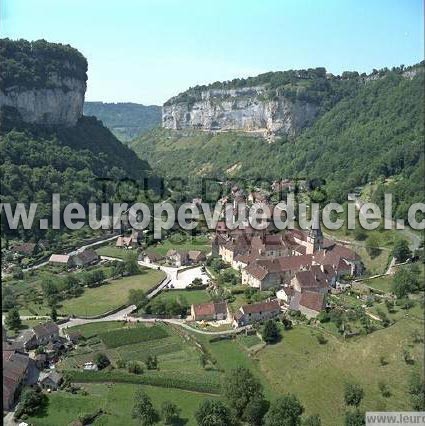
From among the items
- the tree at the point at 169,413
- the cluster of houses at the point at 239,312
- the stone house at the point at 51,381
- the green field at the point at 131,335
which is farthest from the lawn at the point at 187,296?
the tree at the point at 169,413

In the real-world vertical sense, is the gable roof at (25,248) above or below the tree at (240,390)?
above

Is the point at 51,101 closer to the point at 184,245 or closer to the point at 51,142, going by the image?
the point at 51,142

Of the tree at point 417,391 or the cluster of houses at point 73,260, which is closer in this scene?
the tree at point 417,391

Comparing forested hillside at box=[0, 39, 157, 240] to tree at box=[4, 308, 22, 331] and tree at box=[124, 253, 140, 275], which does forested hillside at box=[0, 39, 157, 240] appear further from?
tree at box=[4, 308, 22, 331]

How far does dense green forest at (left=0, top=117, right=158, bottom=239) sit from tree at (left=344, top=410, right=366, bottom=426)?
27.3 m

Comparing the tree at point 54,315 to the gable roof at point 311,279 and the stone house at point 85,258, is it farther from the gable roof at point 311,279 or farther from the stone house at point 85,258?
the gable roof at point 311,279

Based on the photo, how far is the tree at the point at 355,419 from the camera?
1563cm

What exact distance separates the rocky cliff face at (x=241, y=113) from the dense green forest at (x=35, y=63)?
31409mm

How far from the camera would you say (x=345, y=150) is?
59.9m

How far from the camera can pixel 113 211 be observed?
46406 mm

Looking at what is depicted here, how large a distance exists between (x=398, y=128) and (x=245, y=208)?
22.2 meters

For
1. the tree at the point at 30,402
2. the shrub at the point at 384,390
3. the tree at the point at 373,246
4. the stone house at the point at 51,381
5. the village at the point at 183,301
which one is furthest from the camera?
the tree at the point at 373,246

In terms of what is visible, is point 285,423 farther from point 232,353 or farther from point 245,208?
point 245,208

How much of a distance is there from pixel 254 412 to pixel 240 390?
84 cm
